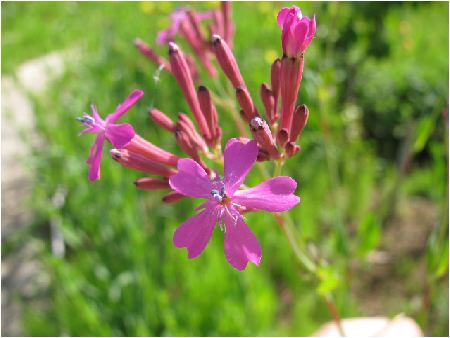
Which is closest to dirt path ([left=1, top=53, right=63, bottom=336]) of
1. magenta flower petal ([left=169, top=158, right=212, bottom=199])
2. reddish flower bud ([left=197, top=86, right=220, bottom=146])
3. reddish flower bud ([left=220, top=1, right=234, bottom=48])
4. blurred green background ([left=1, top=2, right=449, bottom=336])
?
blurred green background ([left=1, top=2, right=449, bottom=336])

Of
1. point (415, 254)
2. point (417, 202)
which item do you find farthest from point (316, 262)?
point (417, 202)

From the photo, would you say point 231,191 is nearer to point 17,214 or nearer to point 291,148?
point 291,148

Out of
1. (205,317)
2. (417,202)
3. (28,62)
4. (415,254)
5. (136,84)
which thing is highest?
(28,62)

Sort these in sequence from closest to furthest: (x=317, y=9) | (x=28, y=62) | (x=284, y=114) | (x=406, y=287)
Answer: (x=284, y=114), (x=317, y=9), (x=406, y=287), (x=28, y=62)

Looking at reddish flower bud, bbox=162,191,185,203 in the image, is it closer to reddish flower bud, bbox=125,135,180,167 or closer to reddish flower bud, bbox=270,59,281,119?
reddish flower bud, bbox=125,135,180,167

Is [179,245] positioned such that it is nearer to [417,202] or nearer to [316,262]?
[316,262]

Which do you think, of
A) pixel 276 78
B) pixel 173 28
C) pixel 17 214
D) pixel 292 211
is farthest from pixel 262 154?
pixel 17 214
